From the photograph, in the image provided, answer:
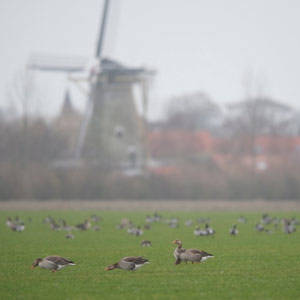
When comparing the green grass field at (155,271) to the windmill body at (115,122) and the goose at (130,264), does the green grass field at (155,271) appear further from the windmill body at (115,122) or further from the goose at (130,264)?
the windmill body at (115,122)

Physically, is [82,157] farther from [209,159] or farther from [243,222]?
[243,222]

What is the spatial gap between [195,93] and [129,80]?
7833 cm

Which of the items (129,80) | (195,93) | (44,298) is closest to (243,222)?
(44,298)

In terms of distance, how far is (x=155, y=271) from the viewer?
56.1 ft

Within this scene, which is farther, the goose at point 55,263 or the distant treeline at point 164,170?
the distant treeline at point 164,170

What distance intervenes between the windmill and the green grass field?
4109 cm

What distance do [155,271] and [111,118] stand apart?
53150mm

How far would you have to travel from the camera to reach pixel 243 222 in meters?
38.1

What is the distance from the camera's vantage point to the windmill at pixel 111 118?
2685 inches

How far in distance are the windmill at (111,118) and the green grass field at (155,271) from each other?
41.1m

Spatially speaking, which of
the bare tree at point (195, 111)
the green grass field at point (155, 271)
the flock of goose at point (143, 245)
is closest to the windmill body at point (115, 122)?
the flock of goose at point (143, 245)

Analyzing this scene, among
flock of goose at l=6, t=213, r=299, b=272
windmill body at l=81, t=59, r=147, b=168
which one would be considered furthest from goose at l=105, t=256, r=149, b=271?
windmill body at l=81, t=59, r=147, b=168

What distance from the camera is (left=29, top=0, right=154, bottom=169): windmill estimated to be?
6819 centimetres

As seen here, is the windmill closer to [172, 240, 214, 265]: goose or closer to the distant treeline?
the distant treeline
